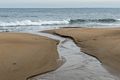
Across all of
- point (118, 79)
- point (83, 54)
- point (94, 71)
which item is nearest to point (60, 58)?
point (83, 54)

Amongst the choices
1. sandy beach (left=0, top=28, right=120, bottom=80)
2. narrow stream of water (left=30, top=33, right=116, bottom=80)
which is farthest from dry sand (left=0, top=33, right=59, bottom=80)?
narrow stream of water (left=30, top=33, right=116, bottom=80)

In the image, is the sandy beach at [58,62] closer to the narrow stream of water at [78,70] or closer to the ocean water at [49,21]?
the narrow stream of water at [78,70]

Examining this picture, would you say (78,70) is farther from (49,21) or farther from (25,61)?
(49,21)

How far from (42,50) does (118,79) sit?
4829 mm

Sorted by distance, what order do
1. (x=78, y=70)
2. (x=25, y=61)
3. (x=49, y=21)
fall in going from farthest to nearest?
(x=49, y=21) → (x=25, y=61) → (x=78, y=70)

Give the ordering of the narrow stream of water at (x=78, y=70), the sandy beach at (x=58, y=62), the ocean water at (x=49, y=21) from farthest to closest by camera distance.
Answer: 1. the ocean water at (x=49, y=21)
2. the sandy beach at (x=58, y=62)
3. the narrow stream of water at (x=78, y=70)

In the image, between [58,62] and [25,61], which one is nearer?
[25,61]

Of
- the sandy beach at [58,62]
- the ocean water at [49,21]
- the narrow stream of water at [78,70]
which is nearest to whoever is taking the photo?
the narrow stream of water at [78,70]

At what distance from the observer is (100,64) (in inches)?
392

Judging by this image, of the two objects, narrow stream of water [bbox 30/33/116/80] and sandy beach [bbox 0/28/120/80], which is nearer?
narrow stream of water [bbox 30/33/116/80]

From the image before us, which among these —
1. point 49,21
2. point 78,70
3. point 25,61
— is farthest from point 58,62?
point 49,21

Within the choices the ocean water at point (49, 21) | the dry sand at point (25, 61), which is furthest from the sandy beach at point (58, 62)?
the ocean water at point (49, 21)

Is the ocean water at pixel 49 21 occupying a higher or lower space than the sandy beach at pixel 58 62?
higher

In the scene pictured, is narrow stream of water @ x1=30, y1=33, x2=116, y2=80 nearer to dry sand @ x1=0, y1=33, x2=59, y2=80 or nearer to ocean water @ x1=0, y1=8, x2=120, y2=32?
dry sand @ x1=0, y1=33, x2=59, y2=80
